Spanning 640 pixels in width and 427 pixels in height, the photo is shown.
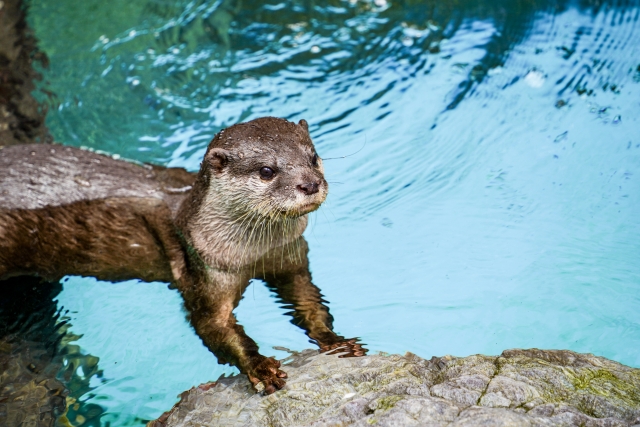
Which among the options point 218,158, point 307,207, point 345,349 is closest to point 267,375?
point 345,349

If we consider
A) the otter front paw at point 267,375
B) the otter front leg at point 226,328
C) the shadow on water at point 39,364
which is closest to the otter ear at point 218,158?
the otter front leg at point 226,328

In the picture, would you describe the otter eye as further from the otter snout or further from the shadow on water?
the shadow on water

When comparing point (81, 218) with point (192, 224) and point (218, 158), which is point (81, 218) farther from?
point (218, 158)

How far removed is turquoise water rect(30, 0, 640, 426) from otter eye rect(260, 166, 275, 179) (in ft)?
2.44

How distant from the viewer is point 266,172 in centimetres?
280

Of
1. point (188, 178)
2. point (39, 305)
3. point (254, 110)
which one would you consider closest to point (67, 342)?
point (39, 305)

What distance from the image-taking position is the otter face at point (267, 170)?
271 centimetres

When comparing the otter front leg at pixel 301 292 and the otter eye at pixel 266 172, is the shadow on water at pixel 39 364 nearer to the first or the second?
the otter front leg at pixel 301 292

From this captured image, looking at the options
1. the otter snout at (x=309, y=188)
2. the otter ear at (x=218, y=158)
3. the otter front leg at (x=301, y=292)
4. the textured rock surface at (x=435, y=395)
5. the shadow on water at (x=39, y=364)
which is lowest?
the shadow on water at (x=39, y=364)

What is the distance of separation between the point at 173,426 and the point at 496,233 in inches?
74.9

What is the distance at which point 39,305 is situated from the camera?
348 cm

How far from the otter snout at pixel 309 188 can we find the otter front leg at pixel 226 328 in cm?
65

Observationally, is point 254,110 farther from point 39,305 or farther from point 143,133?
point 39,305

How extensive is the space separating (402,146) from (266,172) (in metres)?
1.70
